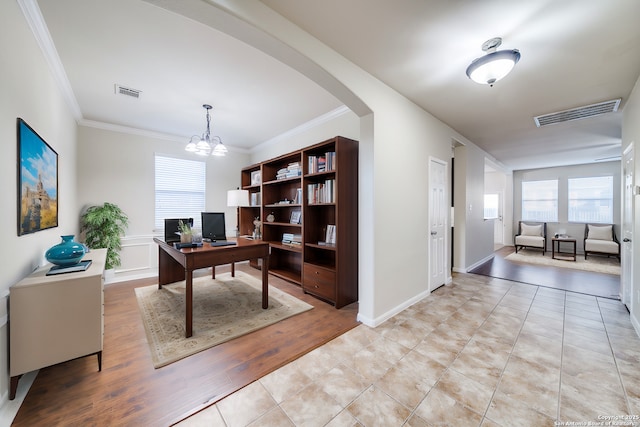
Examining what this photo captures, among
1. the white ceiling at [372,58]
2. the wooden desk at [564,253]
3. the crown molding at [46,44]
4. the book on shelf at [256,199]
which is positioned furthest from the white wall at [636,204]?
the crown molding at [46,44]

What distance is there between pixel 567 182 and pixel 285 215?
831 centimetres

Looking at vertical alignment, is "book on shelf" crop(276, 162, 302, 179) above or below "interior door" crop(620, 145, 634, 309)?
above

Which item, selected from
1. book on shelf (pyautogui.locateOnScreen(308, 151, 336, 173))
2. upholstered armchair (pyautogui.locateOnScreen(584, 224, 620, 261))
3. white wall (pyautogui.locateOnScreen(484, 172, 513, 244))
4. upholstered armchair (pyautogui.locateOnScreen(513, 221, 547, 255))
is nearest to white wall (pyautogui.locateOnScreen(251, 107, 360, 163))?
book on shelf (pyautogui.locateOnScreen(308, 151, 336, 173))

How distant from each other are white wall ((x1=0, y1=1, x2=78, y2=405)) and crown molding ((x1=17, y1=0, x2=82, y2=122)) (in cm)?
6

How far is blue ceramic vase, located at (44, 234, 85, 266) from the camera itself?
1.90 m

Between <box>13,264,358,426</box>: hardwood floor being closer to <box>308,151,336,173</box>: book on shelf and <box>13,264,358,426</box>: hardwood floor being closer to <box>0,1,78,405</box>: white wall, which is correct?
<box>0,1,78,405</box>: white wall

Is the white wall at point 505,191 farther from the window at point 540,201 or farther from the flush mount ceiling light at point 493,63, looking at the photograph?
the flush mount ceiling light at point 493,63

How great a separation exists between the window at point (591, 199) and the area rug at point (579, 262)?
3.87 ft

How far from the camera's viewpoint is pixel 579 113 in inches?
129

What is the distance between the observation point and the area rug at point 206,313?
86.2 inches

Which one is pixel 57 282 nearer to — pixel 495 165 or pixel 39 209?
pixel 39 209

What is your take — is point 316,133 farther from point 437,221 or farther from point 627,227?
point 627,227

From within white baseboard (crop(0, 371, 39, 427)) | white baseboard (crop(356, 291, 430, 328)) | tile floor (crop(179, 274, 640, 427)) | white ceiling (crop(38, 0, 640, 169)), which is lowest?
tile floor (crop(179, 274, 640, 427))

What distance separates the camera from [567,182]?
6.95 metres
